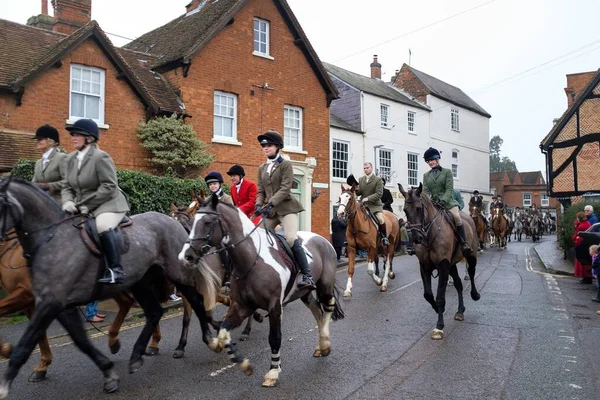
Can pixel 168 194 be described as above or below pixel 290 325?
above

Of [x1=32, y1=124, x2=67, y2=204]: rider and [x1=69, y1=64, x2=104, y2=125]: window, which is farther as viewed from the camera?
[x1=69, y1=64, x2=104, y2=125]: window

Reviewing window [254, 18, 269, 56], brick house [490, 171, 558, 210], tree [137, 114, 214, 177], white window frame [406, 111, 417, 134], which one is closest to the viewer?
tree [137, 114, 214, 177]

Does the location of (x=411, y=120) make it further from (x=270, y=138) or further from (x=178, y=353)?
(x=178, y=353)

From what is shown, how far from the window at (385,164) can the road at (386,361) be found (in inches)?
816

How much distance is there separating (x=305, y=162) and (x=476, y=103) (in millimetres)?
29029

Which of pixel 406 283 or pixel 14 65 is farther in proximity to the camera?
pixel 14 65

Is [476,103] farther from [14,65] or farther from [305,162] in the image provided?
[14,65]

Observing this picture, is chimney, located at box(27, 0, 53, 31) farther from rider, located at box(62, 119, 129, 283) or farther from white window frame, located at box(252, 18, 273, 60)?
rider, located at box(62, 119, 129, 283)

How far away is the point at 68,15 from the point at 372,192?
15099 millimetres

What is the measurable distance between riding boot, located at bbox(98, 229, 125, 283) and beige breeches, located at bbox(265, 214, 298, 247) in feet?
6.65

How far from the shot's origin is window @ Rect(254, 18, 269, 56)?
71.0ft

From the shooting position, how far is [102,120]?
16516mm

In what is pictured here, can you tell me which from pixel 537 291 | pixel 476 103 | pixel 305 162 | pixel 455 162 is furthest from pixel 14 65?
pixel 476 103

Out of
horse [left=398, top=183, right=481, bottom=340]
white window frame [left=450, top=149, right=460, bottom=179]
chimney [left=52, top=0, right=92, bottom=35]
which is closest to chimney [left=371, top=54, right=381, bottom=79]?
white window frame [left=450, top=149, right=460, bottom=179]
